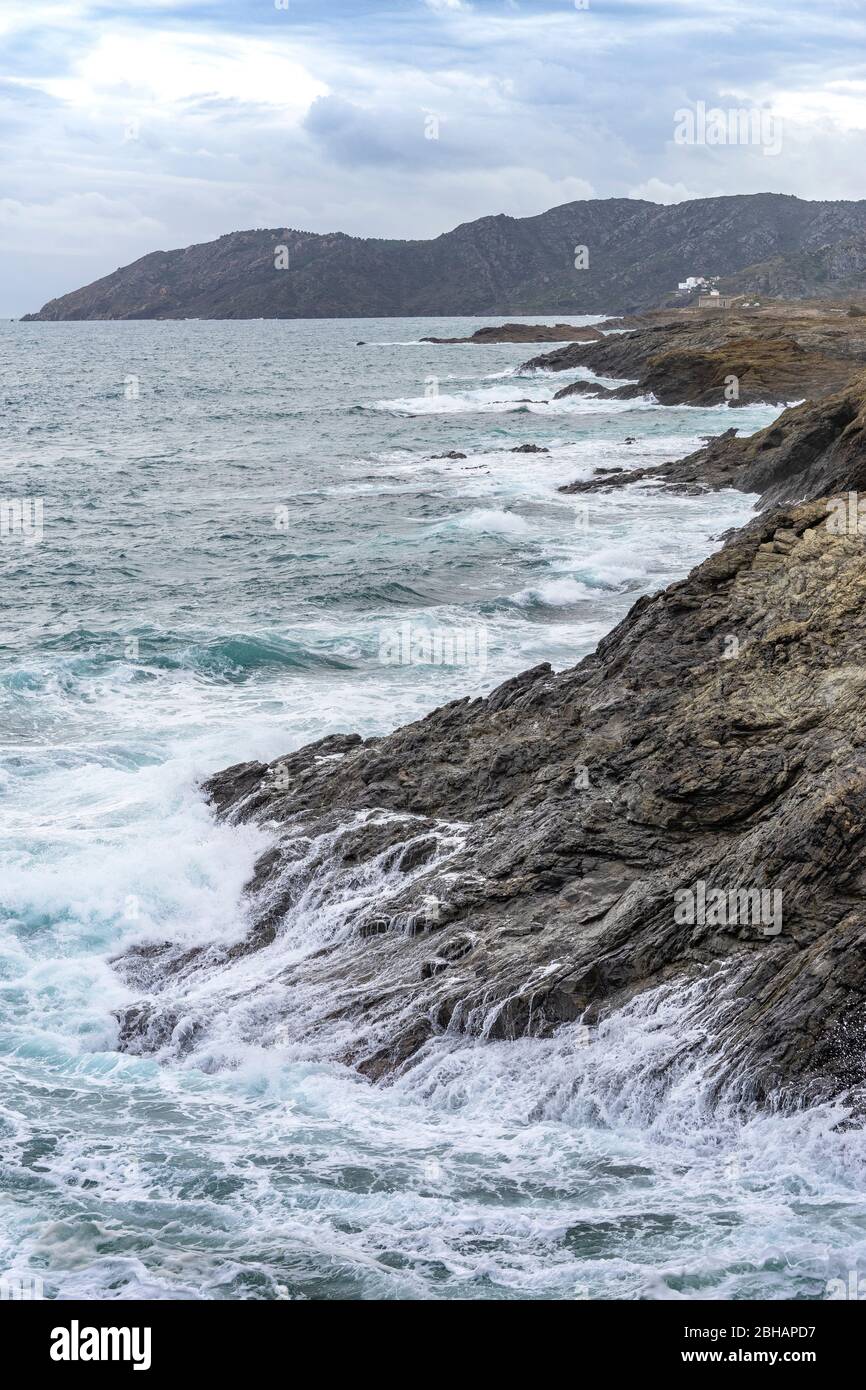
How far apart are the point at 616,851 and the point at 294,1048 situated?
3.49 meters

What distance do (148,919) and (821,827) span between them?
24.3 feet

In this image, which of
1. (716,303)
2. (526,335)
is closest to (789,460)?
(716,303)

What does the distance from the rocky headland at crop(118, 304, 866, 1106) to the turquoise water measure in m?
0.35

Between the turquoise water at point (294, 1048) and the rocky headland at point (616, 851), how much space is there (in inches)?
13.8

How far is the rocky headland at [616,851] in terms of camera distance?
10180 mm

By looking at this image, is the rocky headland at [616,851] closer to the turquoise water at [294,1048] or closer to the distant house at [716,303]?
the turquoise water at [294,1048]

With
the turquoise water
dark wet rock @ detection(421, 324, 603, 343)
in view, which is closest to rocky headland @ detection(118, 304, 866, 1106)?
the turquoise water

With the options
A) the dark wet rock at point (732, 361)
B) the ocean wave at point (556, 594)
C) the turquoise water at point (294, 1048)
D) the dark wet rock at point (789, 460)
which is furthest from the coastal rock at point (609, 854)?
the dark wet rock at point (732, 361)

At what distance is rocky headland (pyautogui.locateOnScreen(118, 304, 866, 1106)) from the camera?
10180 mm

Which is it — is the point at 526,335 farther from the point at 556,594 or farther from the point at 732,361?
the point at 556,594

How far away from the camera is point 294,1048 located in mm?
11492

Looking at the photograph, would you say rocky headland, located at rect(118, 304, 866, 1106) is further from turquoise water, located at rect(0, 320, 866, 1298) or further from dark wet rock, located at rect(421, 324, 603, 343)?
dark wet rock, located at rect(421, 324, 603, 343)

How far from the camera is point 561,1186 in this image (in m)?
9.41
